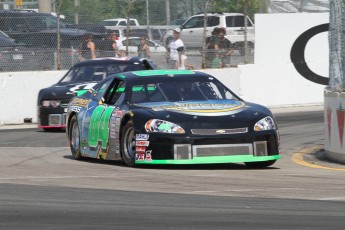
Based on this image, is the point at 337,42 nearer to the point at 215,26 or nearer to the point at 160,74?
the point at 160,74

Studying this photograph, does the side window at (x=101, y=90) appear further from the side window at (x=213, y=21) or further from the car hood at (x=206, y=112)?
the side window at (x=213, y=21)

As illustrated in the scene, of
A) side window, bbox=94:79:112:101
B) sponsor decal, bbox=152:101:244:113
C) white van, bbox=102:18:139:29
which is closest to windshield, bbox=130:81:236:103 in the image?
sponsor decal, bbox=152:101:244:113

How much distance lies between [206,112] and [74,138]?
2.95 meters

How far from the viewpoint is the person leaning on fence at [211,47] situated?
26.9 metres

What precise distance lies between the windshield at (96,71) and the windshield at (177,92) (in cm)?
621

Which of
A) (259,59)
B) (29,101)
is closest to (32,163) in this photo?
(29,101)

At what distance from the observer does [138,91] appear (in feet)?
45.8

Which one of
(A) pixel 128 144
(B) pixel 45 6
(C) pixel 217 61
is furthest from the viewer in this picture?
(C) pixel 217 61

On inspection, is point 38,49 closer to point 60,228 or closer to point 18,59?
point 18,59

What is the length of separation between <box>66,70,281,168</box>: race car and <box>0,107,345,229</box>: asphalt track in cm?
21

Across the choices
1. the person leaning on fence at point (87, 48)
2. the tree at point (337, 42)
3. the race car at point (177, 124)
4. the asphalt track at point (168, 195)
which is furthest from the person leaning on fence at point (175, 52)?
the race car at point (177, 124)

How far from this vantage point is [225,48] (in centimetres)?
2728

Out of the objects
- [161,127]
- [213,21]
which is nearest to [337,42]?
[161,127]

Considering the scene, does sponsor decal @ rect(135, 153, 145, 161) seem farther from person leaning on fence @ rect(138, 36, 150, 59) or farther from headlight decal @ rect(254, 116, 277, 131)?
person leaning on fence @ rect(138, 36, 150, 59)
